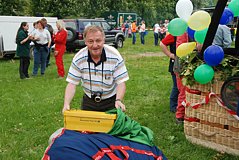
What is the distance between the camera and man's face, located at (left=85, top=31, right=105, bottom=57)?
133 inches

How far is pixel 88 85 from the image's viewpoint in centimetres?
375

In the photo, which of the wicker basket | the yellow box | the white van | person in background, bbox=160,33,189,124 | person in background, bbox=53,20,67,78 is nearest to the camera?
the yellow box

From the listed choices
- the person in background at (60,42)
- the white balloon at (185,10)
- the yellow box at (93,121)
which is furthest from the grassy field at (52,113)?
the yellow box at (93,121)

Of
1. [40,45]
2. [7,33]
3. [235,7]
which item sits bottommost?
[7,33]

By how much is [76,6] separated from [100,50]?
90.1 feet

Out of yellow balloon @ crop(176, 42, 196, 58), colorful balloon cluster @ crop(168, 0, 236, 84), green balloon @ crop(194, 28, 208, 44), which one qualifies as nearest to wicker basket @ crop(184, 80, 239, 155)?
colorful balloon cluster @ crop(168, 0, 236, 84)

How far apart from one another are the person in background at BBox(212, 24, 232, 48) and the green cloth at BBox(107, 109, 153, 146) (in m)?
2.82

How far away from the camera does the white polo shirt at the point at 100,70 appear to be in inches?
141

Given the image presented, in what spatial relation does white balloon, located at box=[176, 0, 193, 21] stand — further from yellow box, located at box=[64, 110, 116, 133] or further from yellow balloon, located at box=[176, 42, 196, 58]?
yellow box, located at box=[64, 110, 116, 133]

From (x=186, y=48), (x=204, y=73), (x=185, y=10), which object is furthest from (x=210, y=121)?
(x=185, y=10)

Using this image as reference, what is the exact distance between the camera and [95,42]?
3424 mm

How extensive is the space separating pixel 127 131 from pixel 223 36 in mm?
3085

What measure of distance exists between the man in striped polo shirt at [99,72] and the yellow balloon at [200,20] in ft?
4.07

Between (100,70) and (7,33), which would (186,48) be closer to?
(100,70)
